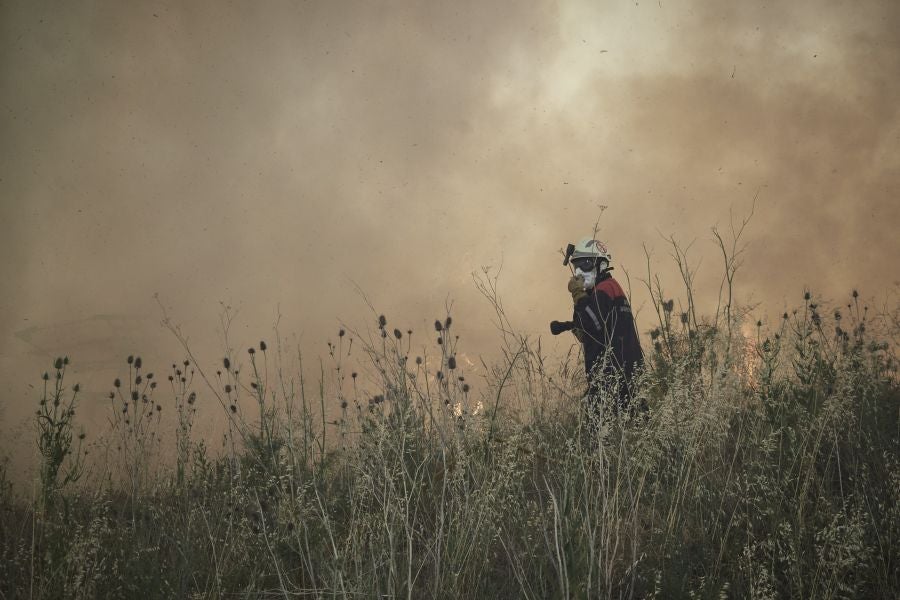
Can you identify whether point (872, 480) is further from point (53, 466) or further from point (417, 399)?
point (53, 466)

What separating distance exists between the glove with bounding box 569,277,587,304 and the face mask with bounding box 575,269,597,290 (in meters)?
0.09

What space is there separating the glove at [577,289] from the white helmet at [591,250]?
30cm

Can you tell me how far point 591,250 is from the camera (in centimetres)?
727

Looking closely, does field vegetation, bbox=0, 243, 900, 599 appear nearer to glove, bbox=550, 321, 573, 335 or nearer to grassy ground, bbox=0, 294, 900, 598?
grassy ground, bbox=0, 294, 900, 598

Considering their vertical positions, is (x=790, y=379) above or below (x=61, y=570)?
above

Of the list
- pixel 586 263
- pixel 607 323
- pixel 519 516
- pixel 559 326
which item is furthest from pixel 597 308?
pixel 519 516

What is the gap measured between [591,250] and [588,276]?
0.29 metres

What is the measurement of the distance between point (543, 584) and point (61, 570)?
2237 mm

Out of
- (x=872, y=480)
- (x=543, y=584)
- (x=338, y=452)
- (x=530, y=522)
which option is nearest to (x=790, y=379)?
(x=872, y=480)

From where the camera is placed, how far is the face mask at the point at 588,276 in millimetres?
7219

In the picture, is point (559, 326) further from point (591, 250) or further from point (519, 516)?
point (519, 516)

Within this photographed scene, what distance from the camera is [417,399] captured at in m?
3.90

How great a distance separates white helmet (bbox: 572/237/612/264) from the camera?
7.22 m

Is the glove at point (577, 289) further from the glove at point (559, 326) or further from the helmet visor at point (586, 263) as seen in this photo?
the glove at point (559, 326)
